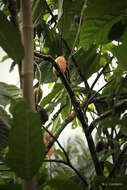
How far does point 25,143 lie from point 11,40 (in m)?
0.12

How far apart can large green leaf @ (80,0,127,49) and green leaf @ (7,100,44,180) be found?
283 mm

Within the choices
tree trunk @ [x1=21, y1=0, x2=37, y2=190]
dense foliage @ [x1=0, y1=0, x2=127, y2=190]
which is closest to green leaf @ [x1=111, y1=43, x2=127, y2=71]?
dense foliage @ [x1=0, y1=0, x2=127, y2=190]

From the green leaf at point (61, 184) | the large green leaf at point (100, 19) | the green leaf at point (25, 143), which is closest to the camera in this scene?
the green leaf at point (25, 143)

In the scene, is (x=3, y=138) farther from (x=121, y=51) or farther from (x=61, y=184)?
(x=121, y=51)

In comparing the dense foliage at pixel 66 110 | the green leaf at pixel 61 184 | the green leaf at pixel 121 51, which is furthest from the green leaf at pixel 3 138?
the green leaf at pixel 121 51

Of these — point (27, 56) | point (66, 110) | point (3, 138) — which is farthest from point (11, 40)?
point (66, 110)

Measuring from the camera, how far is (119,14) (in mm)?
450

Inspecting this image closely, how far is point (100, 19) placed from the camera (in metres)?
0.48

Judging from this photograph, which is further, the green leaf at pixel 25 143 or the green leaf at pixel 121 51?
the green leaf at pixel 121 51

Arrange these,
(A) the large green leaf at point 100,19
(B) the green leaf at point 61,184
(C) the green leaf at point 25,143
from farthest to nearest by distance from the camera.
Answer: (A) the large green leaf at point 100,19
(B) the green leaf at point 61,184
(C) the green leaf at point 25,143

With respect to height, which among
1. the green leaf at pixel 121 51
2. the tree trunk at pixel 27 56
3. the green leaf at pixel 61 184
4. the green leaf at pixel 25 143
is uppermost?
the green leaf at pixel 121 51

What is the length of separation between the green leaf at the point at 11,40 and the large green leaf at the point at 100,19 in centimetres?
21

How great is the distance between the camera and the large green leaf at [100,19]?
0.44m

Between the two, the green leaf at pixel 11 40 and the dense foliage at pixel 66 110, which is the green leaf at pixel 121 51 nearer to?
the dense foliage at pixel 66 110
